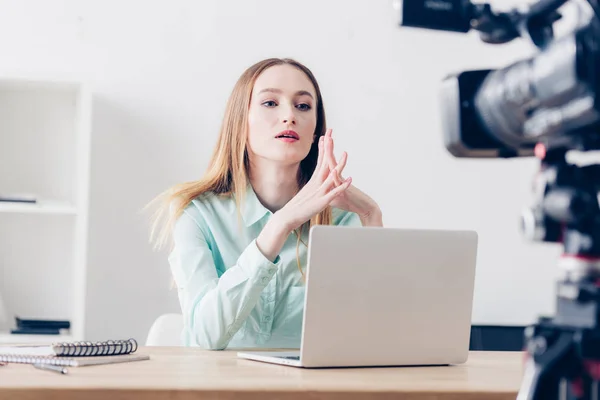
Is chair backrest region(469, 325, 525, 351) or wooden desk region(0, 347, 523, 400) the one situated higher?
wooden desk region(0, 347, 523, 400)

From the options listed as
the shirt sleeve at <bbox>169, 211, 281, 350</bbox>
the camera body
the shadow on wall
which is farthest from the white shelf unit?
the camera body

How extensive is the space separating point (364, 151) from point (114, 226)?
110cm

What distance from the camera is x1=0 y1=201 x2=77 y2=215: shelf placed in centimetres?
295

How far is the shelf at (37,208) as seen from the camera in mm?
2951

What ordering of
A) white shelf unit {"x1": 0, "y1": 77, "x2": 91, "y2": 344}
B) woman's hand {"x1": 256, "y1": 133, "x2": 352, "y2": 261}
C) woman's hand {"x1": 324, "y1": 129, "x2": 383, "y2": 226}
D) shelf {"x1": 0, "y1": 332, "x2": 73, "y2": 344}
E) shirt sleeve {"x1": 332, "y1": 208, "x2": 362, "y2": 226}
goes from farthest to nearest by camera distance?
white shelf unit {"x1": 0, "y1": 77, "x2": 91, "y2": 344}
shelf {"x1": 0, "y1": 332, "x2": 73, "y2": 344}
shirt sleeve {"x1": 332, "y1": 208, "x2": 362, "y2": 226}
woman's hand {"x1": 324, "y1": 129, "x2": 383, "y2": 226}
woman's hand {"x1": 256, "y1": 133, "x2": 352, "y2": 261}

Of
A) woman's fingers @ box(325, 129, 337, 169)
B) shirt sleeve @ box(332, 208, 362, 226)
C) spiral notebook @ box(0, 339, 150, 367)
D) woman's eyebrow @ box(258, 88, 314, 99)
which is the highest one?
woman's eyebrow @ box(258, 88, 314, 99)

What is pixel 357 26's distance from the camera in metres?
3.62

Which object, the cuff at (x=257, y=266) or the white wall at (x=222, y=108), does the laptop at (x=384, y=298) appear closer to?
the cuff at (x=257, y=266)

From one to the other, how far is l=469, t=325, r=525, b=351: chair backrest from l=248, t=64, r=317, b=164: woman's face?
1394mm

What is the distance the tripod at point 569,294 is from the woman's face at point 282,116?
1408mm

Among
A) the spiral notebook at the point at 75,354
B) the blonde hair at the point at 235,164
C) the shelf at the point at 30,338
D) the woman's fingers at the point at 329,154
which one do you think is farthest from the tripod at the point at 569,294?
the shelf at the point at 30,338

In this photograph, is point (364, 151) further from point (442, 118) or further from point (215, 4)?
point (442, 118)

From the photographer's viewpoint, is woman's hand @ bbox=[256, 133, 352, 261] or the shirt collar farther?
the shirt collar

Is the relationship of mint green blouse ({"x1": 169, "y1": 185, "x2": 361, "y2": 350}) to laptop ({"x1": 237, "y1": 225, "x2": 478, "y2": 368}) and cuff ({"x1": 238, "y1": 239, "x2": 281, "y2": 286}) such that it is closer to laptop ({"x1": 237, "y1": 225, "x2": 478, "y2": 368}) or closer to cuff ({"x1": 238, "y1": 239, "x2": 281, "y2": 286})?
cuff ({"x1": 238, "y1": 239, "x2": 281, "y2": 286})
